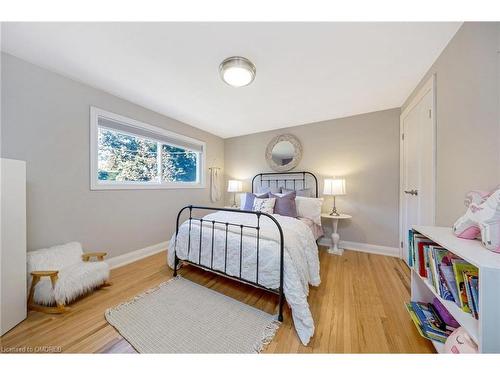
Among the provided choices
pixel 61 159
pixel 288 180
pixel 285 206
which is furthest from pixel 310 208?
pixel 61 159

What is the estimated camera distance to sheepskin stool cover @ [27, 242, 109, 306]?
1.47 meters

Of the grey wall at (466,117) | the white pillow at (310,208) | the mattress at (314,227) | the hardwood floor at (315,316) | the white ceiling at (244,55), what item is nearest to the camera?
the grey wall at (466,117)

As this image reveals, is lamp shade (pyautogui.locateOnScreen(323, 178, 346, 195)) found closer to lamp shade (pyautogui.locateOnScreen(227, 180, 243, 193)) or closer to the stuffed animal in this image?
lamp shade (pyautogui.locateOnScreen(227, 180, 243, 193))

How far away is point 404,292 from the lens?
177 centimetres

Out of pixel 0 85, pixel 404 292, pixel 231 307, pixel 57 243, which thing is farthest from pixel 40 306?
pixel 404 292

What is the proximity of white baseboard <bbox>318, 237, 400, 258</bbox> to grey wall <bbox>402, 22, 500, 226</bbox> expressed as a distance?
1376mm

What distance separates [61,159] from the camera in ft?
6.15

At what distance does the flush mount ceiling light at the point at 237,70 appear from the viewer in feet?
5.20

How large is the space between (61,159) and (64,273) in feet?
3.88

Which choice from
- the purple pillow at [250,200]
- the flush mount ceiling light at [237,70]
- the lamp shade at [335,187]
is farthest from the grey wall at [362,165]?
the flush mount ceiling light at [237,70]

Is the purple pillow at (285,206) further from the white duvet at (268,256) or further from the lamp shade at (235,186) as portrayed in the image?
the lamp shade at (235,186)

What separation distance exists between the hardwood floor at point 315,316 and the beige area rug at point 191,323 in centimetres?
8

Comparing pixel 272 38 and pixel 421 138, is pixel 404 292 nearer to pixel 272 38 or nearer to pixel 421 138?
pixel 421 138

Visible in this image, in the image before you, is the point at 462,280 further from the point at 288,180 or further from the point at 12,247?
the point at 12,247
